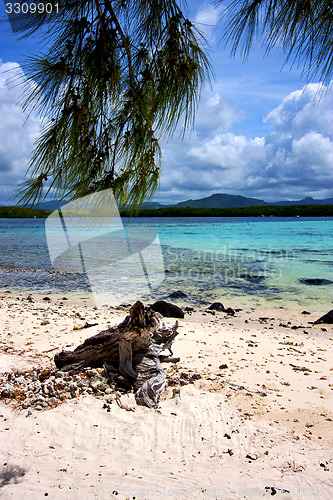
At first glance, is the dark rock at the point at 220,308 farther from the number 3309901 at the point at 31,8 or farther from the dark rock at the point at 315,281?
the number 3309901 at the point at 31,8

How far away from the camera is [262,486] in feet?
8.95

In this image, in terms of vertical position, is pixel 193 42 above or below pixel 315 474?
above

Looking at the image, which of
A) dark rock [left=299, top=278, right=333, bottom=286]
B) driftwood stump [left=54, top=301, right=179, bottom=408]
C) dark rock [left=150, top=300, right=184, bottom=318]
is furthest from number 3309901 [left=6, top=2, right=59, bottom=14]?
dark rock [left=299, top=278, right=333, bottom=286]

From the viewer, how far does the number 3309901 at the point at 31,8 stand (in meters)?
2.21

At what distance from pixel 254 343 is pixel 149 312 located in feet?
9.30

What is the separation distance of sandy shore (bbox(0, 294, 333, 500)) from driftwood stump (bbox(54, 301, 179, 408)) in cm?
33

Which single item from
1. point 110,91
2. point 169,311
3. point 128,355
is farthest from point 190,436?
point 169,311

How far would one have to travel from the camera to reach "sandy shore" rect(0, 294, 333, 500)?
2695 mm

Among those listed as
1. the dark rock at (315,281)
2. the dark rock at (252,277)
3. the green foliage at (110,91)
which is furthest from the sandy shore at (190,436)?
the dark rock at (252,277)

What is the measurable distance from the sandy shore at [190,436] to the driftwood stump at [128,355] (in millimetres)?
329

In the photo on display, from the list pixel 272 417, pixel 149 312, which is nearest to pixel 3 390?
pixel 149 312

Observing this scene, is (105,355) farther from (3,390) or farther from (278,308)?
(278,308)

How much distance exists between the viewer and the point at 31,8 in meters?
2.30

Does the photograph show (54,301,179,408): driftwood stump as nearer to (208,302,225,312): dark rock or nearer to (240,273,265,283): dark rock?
(208,302,225,312): dark rock
